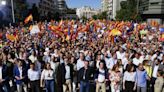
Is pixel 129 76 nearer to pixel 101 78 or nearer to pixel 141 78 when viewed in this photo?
pixel 141 78

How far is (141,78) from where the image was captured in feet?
38.5

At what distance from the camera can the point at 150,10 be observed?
109250 millimetres

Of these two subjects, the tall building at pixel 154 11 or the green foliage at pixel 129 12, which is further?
the tall building at pixel 154 11

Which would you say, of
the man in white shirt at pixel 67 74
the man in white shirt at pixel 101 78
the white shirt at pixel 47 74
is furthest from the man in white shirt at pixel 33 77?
the man in white shirt at pixel 101 78

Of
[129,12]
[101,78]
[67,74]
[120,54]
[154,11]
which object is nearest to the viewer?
[101,78]

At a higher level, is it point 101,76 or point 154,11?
point 101,76

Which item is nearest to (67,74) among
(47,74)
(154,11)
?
(47,74)

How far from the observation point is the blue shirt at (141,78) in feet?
38.4

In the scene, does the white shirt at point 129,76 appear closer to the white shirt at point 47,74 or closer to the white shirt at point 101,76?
the white shirt at point 101,76

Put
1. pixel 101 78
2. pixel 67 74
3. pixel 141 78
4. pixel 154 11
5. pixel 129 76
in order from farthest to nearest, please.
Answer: pixel 154 11
pixel 67 74
pixel 101 78
pixel 129 76
pixel 141 78

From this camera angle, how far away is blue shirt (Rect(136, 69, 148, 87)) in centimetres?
1170

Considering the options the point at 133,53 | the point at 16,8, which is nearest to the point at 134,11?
the point at 16,8

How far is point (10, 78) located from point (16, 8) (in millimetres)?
88693

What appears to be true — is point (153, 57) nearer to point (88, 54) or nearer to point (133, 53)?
point (133, 53)
